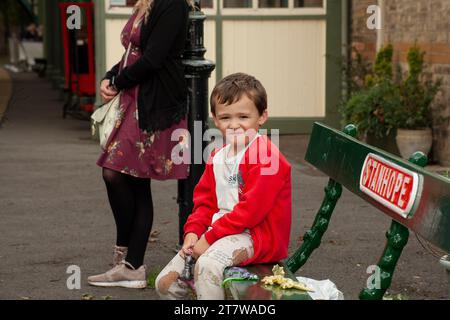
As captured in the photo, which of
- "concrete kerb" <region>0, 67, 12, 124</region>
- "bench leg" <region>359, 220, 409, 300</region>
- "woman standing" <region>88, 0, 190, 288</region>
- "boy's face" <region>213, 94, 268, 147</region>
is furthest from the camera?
"concrete kerb" <region>0, 67, 12, 124</region>

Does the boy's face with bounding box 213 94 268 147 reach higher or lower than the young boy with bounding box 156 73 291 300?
higher

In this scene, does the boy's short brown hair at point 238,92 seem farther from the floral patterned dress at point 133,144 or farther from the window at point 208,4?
the window at point 208,4

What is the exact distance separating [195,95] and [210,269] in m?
2.35

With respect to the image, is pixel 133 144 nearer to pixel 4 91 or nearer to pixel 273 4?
pixel 273 4

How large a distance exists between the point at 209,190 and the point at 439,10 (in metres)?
7.29

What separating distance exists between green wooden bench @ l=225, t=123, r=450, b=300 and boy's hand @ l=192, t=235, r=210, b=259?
0.22 m

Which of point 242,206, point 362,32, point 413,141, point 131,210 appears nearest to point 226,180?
point 242,206

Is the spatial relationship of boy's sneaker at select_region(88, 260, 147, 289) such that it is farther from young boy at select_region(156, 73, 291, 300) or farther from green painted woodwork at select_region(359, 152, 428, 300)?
green painted woodwork at select_region(359, 152, 428, 300)

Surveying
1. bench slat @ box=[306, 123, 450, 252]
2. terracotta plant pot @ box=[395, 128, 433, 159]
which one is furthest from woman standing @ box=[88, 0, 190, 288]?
terracotta plant pot @ box=[395, 128, 433, 159]

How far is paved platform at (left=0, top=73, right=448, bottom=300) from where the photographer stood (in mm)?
6645

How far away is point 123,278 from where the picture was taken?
21.0 feet

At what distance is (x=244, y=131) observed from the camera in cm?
477

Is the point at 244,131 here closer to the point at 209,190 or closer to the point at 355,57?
A: the point at 209,190

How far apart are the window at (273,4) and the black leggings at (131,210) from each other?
8350 mm
